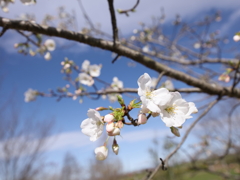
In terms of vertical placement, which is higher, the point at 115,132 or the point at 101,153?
the point at 115,132

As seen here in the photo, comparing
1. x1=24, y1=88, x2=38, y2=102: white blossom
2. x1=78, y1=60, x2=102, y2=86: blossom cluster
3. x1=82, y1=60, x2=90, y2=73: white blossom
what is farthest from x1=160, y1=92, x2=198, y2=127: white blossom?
x1=24, y1=88, x2=38, y2=102: white blossom

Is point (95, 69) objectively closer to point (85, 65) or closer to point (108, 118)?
point (85, 65)

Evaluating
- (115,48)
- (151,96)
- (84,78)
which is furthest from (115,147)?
(84,78)

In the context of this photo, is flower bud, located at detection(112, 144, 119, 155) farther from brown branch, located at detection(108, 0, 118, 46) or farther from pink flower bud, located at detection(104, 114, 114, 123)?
brown branch, located at detection(108, 0, 118, 46)

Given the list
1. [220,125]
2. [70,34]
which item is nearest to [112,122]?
[70,34]

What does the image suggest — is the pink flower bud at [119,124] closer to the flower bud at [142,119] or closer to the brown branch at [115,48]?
the flower bud at [142,119]

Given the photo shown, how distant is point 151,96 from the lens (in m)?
0.60

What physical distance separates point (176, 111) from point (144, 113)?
0.39 feet

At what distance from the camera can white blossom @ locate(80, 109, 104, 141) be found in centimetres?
66

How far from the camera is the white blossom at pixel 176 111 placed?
604 mm

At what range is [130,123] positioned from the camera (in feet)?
2.16

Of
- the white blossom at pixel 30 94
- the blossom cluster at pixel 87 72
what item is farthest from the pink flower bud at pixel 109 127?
the white blossom at pixel 30 94

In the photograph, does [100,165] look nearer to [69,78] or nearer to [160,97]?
[69,78]

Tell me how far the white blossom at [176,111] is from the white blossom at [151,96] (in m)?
0.04
